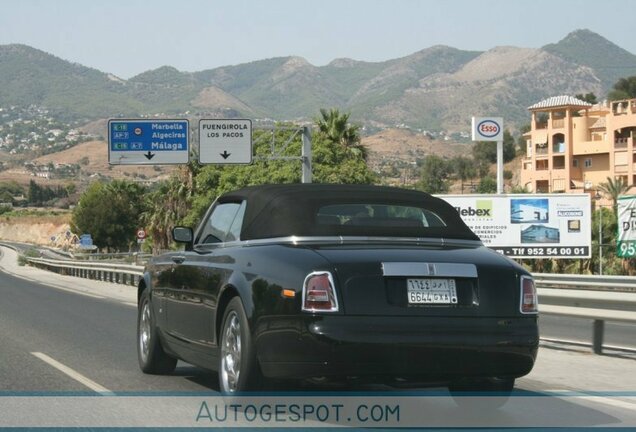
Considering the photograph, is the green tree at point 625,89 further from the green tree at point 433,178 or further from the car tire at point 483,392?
the car tire at point 483,392

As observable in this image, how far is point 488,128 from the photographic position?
188ft

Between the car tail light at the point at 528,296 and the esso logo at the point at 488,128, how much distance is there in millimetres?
49975

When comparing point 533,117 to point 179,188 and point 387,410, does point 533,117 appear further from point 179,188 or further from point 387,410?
point 387,410

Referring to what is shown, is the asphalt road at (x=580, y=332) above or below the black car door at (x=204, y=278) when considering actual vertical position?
below

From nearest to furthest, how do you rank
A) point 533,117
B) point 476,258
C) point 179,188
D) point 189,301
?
point 476,258, point 189,301, point 179,188, point 533,117

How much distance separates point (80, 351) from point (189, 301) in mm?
4277

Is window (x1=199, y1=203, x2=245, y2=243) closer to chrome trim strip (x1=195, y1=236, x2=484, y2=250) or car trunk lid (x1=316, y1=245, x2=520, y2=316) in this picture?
chrome trim strip (x1=195, y1=236, x2=484, y2=250)

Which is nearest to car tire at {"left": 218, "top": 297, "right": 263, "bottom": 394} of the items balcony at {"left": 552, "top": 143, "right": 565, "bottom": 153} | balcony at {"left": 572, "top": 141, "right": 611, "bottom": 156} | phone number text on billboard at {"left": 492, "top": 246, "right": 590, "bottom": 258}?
phone number text on billboard at {"left": 492, "top": 246, "right": 590, "bottom": 258}

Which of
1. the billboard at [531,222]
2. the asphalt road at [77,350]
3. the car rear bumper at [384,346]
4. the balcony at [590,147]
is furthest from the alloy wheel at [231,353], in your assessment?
the balcony at [590,147]

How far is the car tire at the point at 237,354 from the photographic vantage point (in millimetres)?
7398

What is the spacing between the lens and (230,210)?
9.07 m

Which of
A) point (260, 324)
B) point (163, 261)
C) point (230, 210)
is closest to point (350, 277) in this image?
point (260, 324)

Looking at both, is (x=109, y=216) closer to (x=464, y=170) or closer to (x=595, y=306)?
(x=464, y=170)

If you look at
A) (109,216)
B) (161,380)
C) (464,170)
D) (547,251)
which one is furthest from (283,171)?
(464,170)
